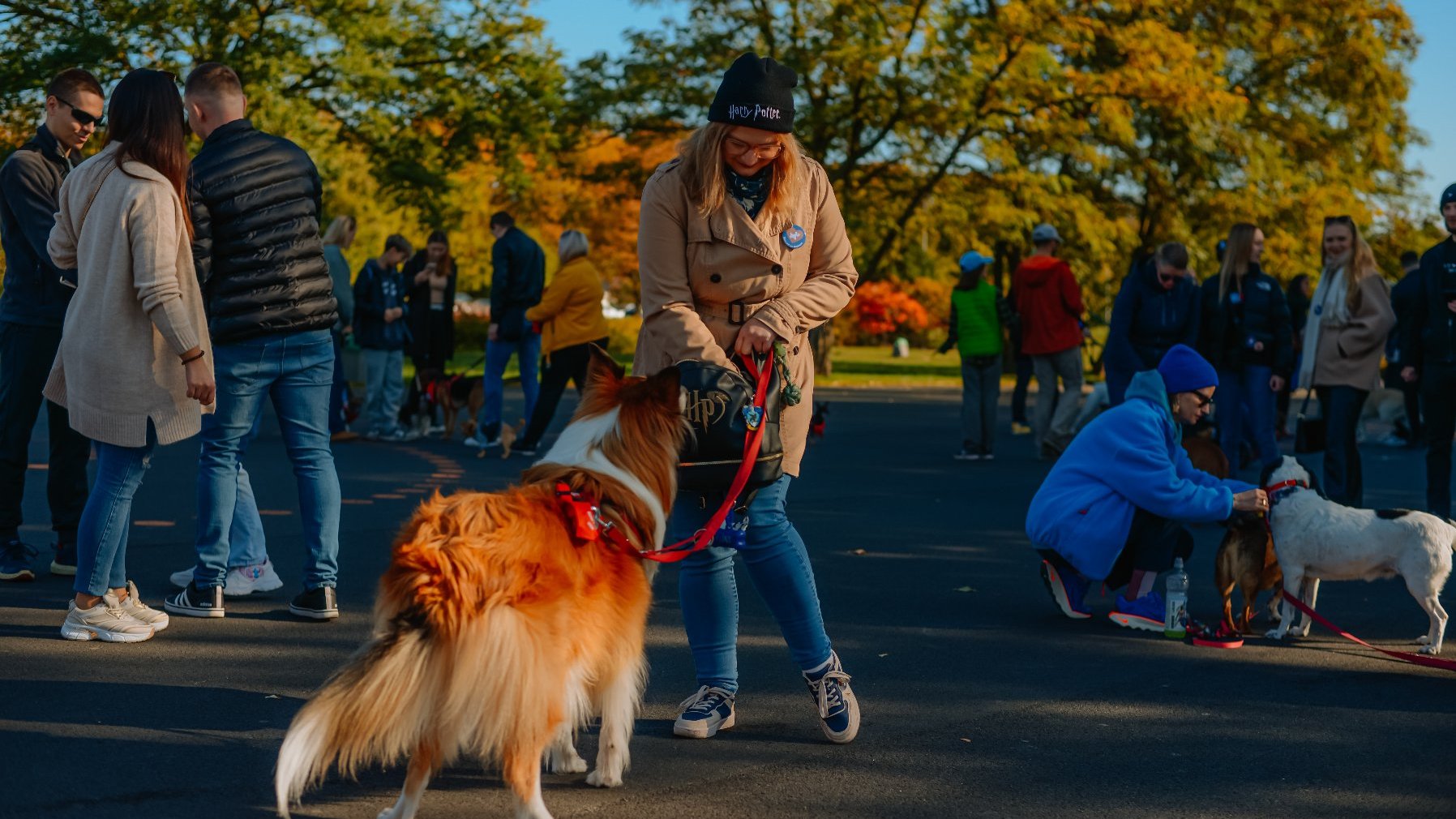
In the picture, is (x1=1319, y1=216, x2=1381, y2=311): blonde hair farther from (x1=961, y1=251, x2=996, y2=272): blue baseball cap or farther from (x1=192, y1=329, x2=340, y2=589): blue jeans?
(x1=192, y1=329, x2=340, y2=589): blue jeans

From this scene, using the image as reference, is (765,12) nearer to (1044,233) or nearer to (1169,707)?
(1044,233)

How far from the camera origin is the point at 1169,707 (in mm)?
5105

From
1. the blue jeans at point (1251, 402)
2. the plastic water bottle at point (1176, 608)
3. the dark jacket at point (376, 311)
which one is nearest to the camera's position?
the plastic water bottle at point (1176, 608)

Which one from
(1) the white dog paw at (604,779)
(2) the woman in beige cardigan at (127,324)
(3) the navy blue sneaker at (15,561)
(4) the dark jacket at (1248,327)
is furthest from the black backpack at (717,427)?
(4) the dark jacket at (1248,327)

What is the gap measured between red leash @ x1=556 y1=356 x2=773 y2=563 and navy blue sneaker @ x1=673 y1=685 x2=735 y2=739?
1.69 feet

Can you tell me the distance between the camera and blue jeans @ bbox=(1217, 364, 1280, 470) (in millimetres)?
11094

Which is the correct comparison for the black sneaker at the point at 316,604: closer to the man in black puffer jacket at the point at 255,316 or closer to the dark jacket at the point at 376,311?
the man in black puffer jacket at the point at 255,316

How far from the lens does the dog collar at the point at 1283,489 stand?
635 centimetres

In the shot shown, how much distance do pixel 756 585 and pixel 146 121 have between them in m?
3.02

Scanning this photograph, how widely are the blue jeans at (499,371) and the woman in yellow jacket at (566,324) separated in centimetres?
59

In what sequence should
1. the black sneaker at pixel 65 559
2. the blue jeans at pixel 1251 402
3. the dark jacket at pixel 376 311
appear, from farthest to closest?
the dark jacket at pixel 376 311 < the blue jeans at pixel 1251 402 < the black sneaker at pixel 65 559

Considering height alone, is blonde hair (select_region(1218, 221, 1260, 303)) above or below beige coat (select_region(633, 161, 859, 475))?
above

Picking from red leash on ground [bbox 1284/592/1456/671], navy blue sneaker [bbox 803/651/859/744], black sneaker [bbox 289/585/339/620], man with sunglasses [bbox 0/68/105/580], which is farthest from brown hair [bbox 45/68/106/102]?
red leash on ground [bbox 1284/592/1456/671]

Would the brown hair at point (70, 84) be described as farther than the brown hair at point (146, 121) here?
Yes
